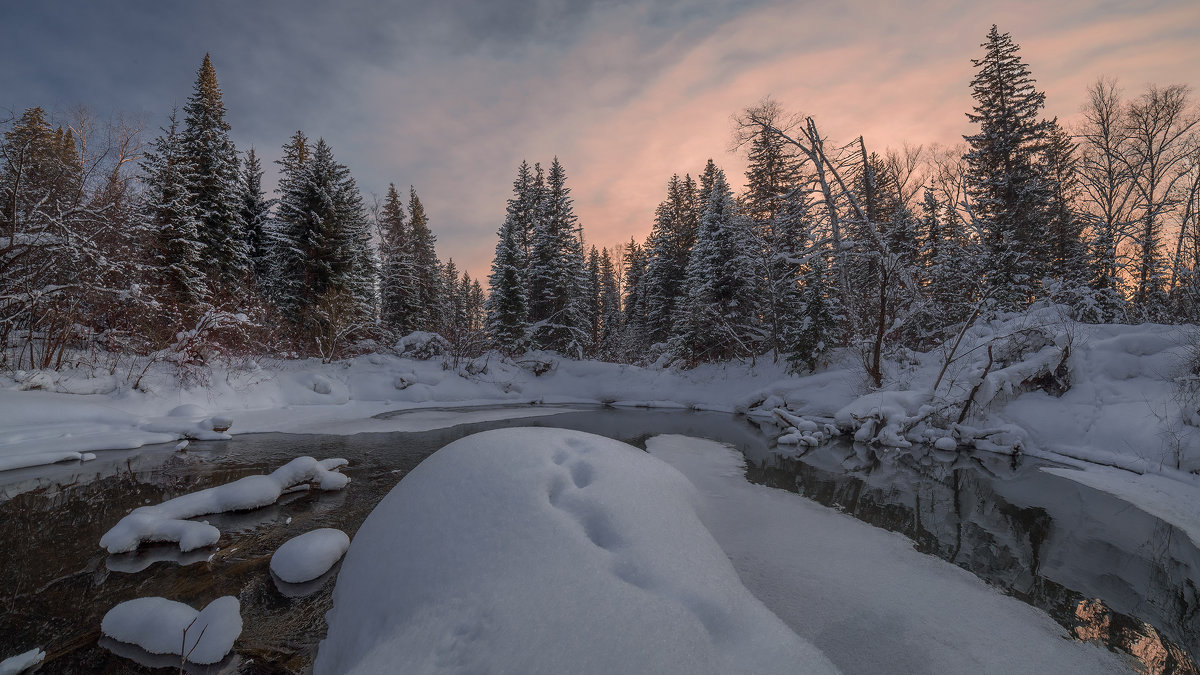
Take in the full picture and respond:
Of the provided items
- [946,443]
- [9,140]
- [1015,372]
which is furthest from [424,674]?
[9,140]

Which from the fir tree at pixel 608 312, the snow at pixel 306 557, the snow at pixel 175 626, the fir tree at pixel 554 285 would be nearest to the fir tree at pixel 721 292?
the fir tree at pixel 554 285

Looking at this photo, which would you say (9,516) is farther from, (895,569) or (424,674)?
(895,569)

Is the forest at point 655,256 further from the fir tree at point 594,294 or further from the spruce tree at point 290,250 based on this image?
the fir tree at point 594,294

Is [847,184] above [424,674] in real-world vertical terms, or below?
above

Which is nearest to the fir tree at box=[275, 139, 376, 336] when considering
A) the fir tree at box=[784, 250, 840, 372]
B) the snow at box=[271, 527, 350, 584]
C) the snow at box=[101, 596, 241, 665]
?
the snow at box=[271, 527, 350, 584]

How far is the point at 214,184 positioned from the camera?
18.3 meters

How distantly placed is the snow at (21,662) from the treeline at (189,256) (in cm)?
1172

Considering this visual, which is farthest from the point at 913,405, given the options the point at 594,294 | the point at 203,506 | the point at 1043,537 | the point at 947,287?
the point at 594,294

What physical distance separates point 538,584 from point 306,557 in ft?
8.76

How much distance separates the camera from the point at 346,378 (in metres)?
16.5

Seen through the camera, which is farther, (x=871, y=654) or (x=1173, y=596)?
(x=1173, y=596)

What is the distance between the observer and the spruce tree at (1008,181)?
15430mm

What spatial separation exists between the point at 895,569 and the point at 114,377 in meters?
16.2

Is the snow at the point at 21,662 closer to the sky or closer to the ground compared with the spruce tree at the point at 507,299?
closer to the ground
